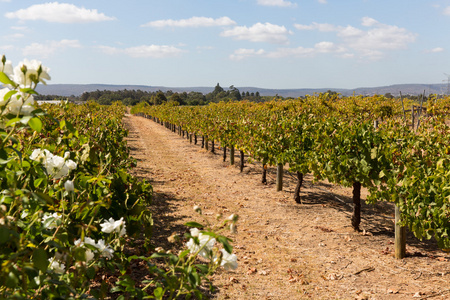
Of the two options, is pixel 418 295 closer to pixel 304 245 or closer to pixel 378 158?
pixel 304 245

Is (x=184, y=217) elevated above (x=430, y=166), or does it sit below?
below

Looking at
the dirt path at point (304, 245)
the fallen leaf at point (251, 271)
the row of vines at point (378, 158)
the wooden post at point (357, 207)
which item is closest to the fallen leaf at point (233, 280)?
the dirt path at point (304, 245)

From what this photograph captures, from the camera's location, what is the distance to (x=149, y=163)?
15023 millimetres

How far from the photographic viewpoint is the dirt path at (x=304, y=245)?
4949 millimetres

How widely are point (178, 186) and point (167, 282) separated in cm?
939

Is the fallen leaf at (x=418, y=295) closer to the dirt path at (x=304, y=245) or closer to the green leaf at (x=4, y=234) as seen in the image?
the dirt path at (x=304, y=245)

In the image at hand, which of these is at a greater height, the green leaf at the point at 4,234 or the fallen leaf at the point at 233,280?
the green leaf at the point at 4,234

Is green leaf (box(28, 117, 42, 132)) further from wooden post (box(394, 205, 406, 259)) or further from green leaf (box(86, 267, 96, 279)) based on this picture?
wooden post (box(394, 205, 406, 259))

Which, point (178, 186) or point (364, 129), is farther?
point (178, 186)

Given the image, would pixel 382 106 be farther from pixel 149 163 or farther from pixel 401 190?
pixel 401 190

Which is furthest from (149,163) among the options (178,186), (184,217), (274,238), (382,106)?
(382,106)

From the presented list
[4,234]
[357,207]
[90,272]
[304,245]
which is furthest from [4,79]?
[357,207]

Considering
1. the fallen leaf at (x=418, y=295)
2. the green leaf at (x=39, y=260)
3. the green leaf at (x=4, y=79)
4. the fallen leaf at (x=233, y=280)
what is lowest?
the fallen leaf at (x=233, y=280)

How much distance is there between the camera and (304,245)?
647 centimetres
